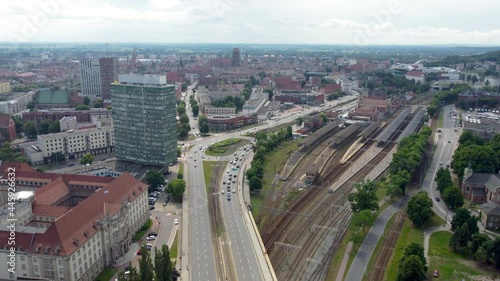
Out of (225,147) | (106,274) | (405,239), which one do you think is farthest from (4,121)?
(405,239)

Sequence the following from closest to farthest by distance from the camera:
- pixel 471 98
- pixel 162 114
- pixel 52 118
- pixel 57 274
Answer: pixel 57 274, pixel 162 114, pixel 52 118, pixel 471 98

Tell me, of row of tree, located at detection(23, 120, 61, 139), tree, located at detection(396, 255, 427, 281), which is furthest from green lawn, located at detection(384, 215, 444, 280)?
row of tree, located at detection(23, 120, 61, 139)

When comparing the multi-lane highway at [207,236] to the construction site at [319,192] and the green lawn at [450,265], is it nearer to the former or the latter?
the construction site at [319,192]

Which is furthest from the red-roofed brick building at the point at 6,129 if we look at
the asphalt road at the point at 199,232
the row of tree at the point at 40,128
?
the asphalt road at the point at 199,232

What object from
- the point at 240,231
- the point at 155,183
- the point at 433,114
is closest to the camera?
the point at 240,231

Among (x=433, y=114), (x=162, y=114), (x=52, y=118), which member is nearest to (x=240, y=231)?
(x=162, y=114)

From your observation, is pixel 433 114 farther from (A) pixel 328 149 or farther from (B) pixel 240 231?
(B) pixel 240 231
